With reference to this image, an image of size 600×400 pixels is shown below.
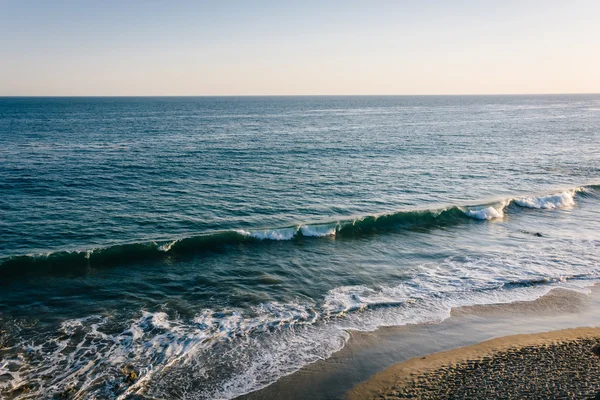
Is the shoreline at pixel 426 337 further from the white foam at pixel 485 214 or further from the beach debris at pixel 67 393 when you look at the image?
the white foam at pixel 485 214

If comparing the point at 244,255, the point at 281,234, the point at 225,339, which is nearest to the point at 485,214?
the point at 281,234

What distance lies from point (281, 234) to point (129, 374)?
51.8 feet

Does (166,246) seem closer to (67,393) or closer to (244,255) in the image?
(244,255)

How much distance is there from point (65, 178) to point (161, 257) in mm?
22087

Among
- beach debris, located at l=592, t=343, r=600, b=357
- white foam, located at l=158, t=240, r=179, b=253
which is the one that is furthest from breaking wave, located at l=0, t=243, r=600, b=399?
white foam, located at l=158, t=240, r=179, b=253

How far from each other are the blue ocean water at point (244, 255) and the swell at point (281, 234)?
0.37 ft

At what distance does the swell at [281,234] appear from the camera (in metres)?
24.4

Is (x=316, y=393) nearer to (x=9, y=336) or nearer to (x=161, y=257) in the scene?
(x=9, y=336)

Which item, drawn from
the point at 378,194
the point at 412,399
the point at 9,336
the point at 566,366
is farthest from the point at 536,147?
the point at 9,336

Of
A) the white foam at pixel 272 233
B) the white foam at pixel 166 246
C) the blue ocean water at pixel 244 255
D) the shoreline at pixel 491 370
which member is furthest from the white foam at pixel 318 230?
the shoreline at pixel 491 370

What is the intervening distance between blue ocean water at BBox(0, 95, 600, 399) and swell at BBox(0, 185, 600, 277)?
113 mm

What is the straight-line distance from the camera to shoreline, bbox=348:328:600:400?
45.7 ft

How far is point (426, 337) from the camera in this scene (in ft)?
59.0

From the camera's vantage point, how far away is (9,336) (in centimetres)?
1738
